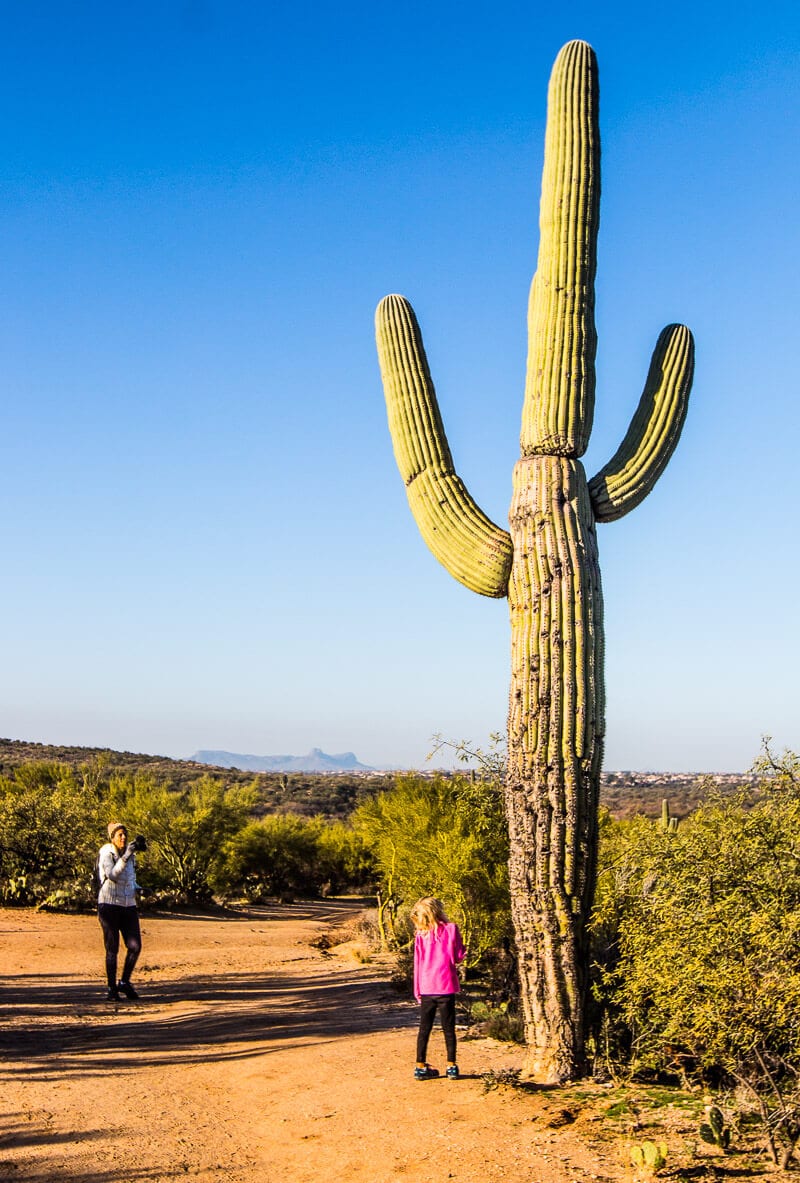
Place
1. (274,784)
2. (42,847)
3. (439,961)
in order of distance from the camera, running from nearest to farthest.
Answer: (439,961) → (42,847) → (274,784)

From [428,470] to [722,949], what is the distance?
450 centimetres

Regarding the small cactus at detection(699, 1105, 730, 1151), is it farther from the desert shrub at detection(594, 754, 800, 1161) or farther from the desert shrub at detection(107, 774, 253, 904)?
the desert shrub at detection(107, 774, 253, 904)

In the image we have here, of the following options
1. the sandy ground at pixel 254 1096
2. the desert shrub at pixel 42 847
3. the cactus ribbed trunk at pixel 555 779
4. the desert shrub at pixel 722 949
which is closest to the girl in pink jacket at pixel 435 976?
the sandy ground at pixel 254 1096

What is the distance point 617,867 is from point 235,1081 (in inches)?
128

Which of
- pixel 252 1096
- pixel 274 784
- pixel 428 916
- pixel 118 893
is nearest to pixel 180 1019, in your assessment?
pixel 118 893

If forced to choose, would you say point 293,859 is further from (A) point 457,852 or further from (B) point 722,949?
(B) point 722,949

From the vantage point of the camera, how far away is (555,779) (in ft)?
23.6

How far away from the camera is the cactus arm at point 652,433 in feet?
26.5

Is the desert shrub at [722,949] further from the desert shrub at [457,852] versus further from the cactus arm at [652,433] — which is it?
the desert shrub at [457,852]

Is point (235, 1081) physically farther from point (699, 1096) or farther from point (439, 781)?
point (439, 781)

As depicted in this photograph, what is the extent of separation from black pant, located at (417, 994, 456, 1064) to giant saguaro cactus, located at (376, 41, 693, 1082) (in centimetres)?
57

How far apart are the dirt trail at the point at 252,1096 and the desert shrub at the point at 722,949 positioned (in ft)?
2.77

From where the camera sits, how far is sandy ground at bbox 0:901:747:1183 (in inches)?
217

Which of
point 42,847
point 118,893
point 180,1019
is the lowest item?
point 180,1019
